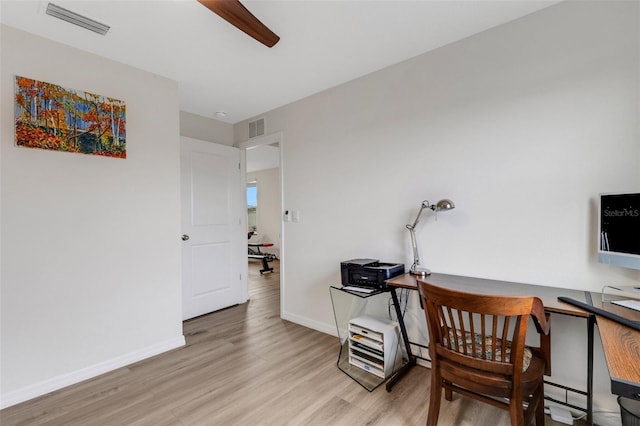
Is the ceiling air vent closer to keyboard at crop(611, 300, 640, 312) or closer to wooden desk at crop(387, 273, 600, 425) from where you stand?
wooden desk at crop(387, 273, 600, 425)

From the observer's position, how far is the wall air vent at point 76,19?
1806mm

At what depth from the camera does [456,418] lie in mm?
1737

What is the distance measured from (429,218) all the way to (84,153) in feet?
8.88

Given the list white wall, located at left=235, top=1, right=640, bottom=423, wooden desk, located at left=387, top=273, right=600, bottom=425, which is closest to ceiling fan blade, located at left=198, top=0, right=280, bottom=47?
white wall, located at left=235, top=1, right=640, bottom=423

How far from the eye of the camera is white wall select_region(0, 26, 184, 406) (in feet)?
6.40

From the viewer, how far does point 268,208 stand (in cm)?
791

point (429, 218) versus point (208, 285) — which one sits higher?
point (429, 218)

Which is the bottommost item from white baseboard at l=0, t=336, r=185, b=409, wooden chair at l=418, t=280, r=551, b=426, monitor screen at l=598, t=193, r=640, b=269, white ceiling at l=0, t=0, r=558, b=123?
white baseboard at l=0, t=336, r=185, b=409

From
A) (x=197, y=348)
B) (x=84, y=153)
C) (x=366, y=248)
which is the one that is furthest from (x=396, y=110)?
(x=197, y=348)

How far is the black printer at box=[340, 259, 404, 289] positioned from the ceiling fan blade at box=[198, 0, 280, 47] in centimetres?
165

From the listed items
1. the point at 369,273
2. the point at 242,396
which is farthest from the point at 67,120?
the point at 369,273

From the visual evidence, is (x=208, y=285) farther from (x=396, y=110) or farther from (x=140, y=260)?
(x=396, y=110)

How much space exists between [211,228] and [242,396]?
2.09 metres

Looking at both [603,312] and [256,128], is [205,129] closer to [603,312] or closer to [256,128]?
[256,128]
